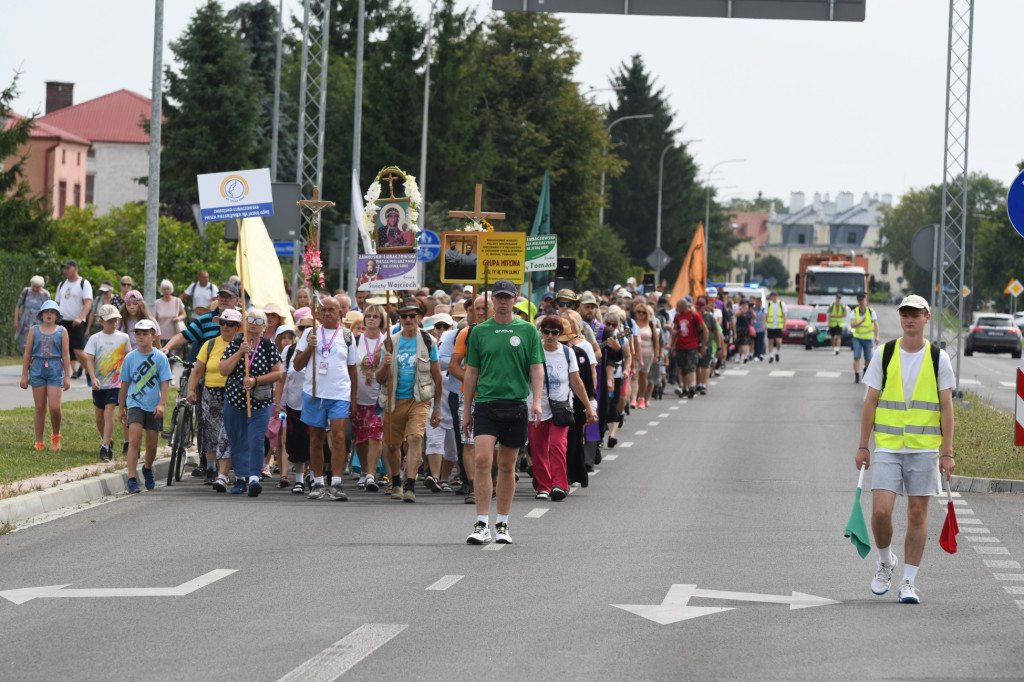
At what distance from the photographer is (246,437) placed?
14312 millimetres

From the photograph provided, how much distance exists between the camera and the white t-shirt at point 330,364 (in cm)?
1408

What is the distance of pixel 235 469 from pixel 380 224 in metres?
4.19

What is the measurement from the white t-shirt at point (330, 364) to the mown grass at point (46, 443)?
2645 millimetres

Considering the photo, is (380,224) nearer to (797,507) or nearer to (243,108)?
(797,507)

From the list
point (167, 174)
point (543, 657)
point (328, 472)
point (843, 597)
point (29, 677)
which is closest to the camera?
point (29, 677)

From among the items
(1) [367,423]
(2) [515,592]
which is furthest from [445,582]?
(1) [367,423]

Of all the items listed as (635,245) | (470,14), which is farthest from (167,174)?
(635,245)

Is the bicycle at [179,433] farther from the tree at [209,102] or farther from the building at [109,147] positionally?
the building at [109,147]

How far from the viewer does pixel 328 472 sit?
14969mm

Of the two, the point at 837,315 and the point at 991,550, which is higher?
the point at 837,315

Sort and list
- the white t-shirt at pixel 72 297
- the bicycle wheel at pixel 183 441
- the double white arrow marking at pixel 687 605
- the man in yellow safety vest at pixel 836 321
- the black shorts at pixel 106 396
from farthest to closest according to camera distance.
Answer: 1. the man in yellow safety vest at pixel 836 321
2. the white t-shirt at pixel 72 297
3. the black shorts at pixel 106 396
4. the bicycle wheel at pixel 183 441
5. the double white arrow marking at pixel 687 605

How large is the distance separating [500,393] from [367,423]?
364cm

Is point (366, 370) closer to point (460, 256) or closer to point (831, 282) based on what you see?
point (460, 256)

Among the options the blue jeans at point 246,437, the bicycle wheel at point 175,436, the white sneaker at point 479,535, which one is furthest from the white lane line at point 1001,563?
the bicycle wheel at point 175,436
